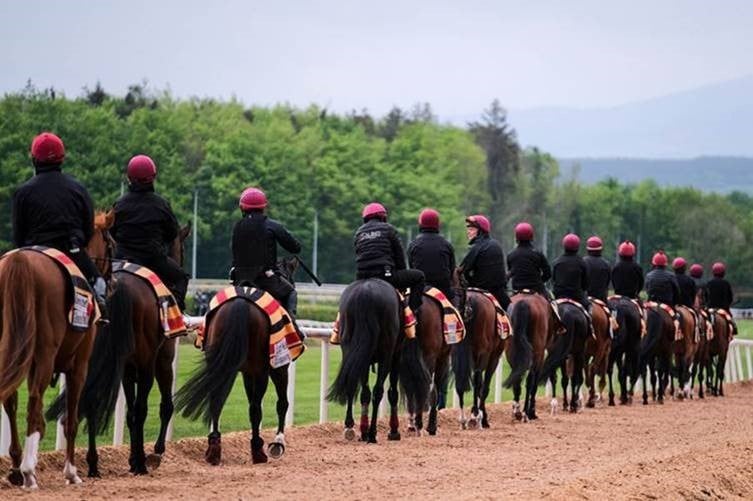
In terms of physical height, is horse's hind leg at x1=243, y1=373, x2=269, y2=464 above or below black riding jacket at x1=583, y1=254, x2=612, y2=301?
below

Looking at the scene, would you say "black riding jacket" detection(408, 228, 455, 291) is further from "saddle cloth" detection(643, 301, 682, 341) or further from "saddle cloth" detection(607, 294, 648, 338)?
"saddle cloth" detection(643, 301, 682, 341)

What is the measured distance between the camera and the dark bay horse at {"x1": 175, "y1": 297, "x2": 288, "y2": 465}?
14.8 m

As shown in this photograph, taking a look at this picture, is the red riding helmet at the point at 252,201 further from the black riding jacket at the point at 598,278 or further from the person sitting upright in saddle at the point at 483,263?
the black riding jacket at the point at 598,278

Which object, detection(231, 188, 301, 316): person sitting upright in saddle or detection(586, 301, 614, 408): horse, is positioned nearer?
detection(231, 188, 301, 316): person sitting upright in saddle

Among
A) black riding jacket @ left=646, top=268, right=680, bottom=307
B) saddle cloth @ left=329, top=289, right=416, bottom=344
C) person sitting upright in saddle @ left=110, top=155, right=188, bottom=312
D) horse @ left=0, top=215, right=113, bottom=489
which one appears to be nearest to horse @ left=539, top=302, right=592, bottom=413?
black riding jacket @ left=646, top=268, right=680, bottom=307

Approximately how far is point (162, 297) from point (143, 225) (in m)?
0.74

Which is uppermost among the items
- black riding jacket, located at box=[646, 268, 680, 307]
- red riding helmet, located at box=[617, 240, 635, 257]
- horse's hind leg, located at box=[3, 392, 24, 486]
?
red riding helmet, located at box=[617, 240, 635, 257]

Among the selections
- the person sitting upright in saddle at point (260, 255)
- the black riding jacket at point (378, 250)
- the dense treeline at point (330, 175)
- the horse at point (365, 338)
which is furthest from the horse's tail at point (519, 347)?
the dense treeline at point (330, 175)

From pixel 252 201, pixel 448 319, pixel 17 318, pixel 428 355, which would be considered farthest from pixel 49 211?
pixel 448 319

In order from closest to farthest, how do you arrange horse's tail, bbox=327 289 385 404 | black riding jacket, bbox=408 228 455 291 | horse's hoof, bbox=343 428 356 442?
1. horse's tail, bbox=327 289 385 404
2. horse's hoof, bbox=343 428 356 442
3. black riding jacket, bbox=408 228 455 291

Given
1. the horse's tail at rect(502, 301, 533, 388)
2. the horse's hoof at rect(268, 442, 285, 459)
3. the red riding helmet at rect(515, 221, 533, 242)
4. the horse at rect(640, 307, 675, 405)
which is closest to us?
the horse's hoof at rect(268, 442, 285, 459)

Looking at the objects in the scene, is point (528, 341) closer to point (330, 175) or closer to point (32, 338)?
point (32, 338)

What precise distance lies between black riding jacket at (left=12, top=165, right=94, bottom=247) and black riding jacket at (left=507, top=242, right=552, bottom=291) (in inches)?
441

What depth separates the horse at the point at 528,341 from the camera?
883 inches
